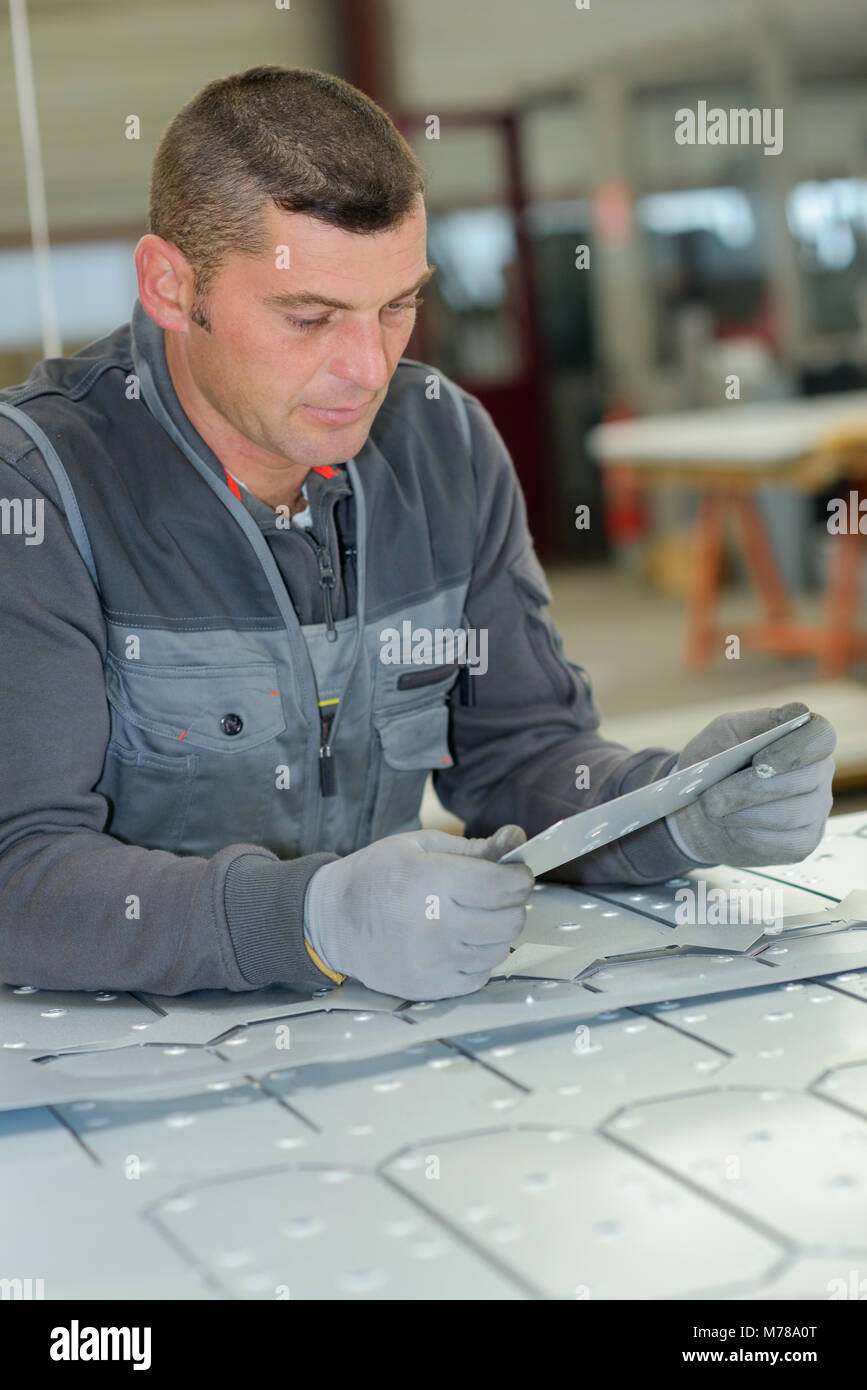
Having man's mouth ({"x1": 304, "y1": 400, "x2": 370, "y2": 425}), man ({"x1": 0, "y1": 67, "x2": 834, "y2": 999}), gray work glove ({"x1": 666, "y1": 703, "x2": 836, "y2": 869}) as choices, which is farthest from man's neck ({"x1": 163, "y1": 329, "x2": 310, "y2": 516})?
gray work glove ({"x1": 666, "y1": 703, "x2": 836, "y2": 869})

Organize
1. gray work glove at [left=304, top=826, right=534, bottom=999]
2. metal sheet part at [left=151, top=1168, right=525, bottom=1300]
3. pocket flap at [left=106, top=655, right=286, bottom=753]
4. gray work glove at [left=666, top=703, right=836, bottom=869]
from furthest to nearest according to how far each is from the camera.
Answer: pocket flap at [left=106, top=655, right=286, bottom=753], gray work glove at [left=666, top=703, right=836, bottom=869], gray work glove at [left=304, top=826, right=534, bottom=999], metal sheet part at [left=151, top=1168, right=525, bottom=1300]

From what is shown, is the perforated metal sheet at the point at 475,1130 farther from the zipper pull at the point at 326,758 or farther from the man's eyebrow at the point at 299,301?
the man's eyebrow at the point at 299,301

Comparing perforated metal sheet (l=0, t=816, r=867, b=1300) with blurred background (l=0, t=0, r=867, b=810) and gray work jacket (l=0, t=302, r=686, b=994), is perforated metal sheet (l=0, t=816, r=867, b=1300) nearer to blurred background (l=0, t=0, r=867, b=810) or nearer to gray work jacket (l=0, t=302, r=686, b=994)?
gray work jacket (l=0, t=302, r=686, b=994)

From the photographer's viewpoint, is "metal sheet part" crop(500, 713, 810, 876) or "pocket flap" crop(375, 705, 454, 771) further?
"pocket flap" crop(375, 705, 454, 771)

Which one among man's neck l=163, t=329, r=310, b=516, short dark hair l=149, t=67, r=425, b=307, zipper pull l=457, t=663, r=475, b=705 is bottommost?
zipper pull l=457, t=663, r=475, b=705

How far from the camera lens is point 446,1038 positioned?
1.01m

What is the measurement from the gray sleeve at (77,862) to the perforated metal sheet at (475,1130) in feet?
0.10

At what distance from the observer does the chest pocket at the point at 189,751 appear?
52.5 inches

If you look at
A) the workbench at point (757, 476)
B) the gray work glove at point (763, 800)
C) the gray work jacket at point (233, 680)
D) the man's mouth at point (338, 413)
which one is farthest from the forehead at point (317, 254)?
the workbench at point (757, 476)

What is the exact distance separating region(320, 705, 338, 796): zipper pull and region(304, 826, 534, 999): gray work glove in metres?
0.35

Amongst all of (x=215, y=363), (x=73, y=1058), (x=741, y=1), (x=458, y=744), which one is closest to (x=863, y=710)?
(x=741, y=1)

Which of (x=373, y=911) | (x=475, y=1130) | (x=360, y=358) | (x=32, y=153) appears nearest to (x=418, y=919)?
(x=373, y=911)

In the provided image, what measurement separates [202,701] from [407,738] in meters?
0.24

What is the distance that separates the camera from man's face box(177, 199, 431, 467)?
1.24 m
